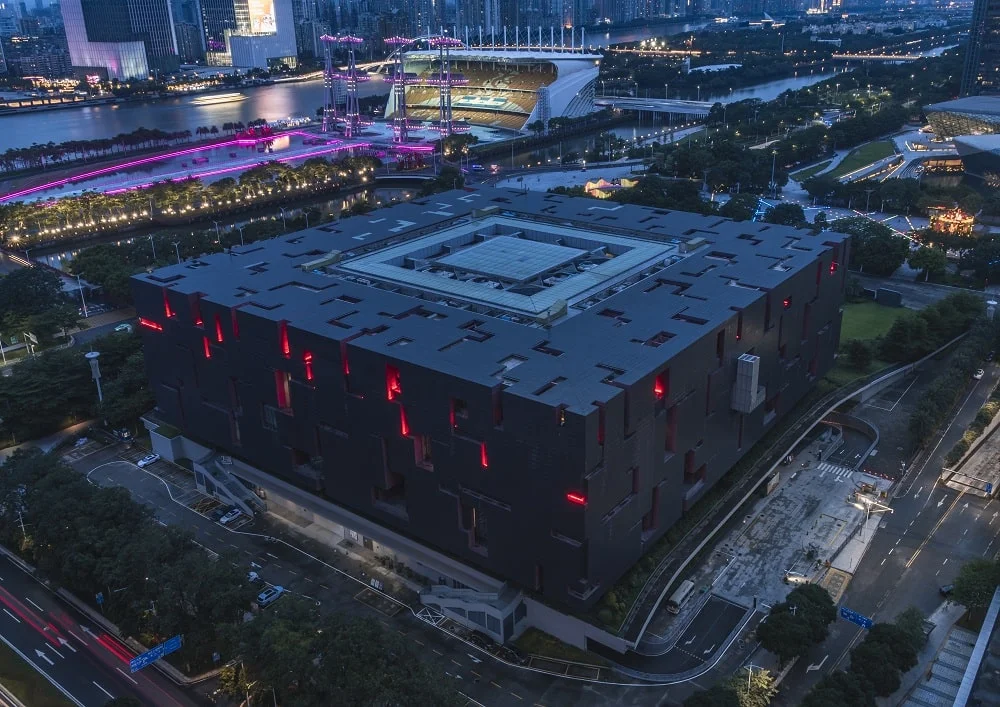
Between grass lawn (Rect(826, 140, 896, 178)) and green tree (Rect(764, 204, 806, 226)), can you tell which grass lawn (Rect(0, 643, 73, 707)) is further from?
grass lawn (Rect(826, 140, 896, 178))

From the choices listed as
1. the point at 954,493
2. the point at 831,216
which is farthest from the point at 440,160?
the point at 954,493

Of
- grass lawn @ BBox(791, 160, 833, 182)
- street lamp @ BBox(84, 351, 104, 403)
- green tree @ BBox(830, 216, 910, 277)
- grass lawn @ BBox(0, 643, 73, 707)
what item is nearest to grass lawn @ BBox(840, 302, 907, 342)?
green tree @ BBox(830, 216, 910, 277)

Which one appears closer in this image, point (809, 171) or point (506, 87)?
point (809, 171)

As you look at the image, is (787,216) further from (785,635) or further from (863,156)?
(785,635)

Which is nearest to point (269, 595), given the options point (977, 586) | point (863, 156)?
point (977, 586)

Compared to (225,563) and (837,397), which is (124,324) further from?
(837,397)

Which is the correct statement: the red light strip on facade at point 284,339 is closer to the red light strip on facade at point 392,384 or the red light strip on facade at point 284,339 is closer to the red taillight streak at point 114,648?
the red light strip on facade at point 392,384

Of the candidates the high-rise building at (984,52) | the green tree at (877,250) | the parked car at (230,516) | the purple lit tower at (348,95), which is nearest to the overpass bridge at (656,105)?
the high-rise building at (984,52)
